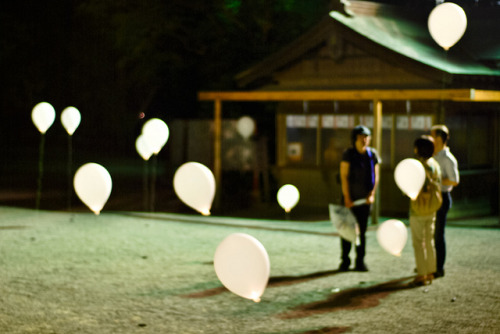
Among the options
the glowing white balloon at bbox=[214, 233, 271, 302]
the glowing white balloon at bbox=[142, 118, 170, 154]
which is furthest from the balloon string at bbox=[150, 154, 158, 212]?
the glowing white balloon at bbox=[214, 233, 271, 302]

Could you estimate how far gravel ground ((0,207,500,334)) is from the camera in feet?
22.4

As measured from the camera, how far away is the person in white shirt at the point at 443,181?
8688 millimetres

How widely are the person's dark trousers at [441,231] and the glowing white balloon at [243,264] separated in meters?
3.77

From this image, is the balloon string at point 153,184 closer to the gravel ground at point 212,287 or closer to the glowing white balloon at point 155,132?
the glowing white balloon at point 155,132

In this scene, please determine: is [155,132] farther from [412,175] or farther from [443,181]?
[412,175]

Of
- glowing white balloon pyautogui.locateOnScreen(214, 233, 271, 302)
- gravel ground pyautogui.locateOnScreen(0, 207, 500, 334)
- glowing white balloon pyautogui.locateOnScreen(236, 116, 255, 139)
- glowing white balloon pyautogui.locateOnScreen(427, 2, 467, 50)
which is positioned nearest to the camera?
glowing white balloon pyautogui.locateOnScreen(214, 233, 271, 302)

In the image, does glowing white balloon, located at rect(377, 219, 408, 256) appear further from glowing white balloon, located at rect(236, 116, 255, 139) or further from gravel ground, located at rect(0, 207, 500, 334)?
glowing white balloon, located at rect(236, 116, 255, 139)

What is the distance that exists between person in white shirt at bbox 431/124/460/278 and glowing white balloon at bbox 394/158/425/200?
0.65 metres

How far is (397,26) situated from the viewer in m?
17.2

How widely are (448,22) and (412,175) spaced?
288 cm

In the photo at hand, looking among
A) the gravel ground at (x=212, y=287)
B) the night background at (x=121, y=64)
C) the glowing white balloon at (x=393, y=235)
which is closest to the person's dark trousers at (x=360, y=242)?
the gravel ground at (x=212, y=287)

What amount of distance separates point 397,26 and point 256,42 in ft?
15.2

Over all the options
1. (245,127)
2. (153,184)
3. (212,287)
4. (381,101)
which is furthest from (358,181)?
(153,184)

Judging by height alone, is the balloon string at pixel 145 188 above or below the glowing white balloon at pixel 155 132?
below
